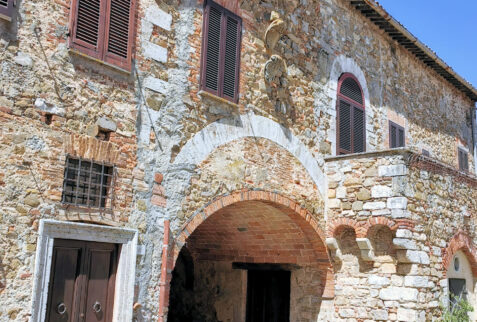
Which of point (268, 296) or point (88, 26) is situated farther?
point (268, 296)

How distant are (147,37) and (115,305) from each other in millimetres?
3141

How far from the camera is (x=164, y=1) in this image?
6605mm

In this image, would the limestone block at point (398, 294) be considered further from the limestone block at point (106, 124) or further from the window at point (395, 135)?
the limestone block at point (106, 124)

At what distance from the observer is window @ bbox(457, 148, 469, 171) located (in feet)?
47.7

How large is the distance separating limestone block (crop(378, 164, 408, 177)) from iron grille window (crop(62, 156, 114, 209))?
14.3 ft

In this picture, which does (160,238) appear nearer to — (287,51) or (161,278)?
(161,278)

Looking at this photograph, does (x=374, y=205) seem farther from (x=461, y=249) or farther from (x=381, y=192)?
(x=461, y=249)

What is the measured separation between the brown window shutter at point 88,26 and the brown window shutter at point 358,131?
551 centimetres

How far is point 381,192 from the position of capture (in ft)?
26.5

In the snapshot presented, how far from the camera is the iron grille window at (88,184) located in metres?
5.39

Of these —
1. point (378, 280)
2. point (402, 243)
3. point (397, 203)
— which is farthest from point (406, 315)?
point (397, 203)

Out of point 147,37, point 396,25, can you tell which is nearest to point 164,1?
point 147,37

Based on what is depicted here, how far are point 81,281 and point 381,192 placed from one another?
473 centimetres

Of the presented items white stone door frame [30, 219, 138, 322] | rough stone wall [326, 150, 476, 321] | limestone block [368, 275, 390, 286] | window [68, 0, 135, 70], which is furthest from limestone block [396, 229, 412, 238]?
window [68, 0, 135, 70]
